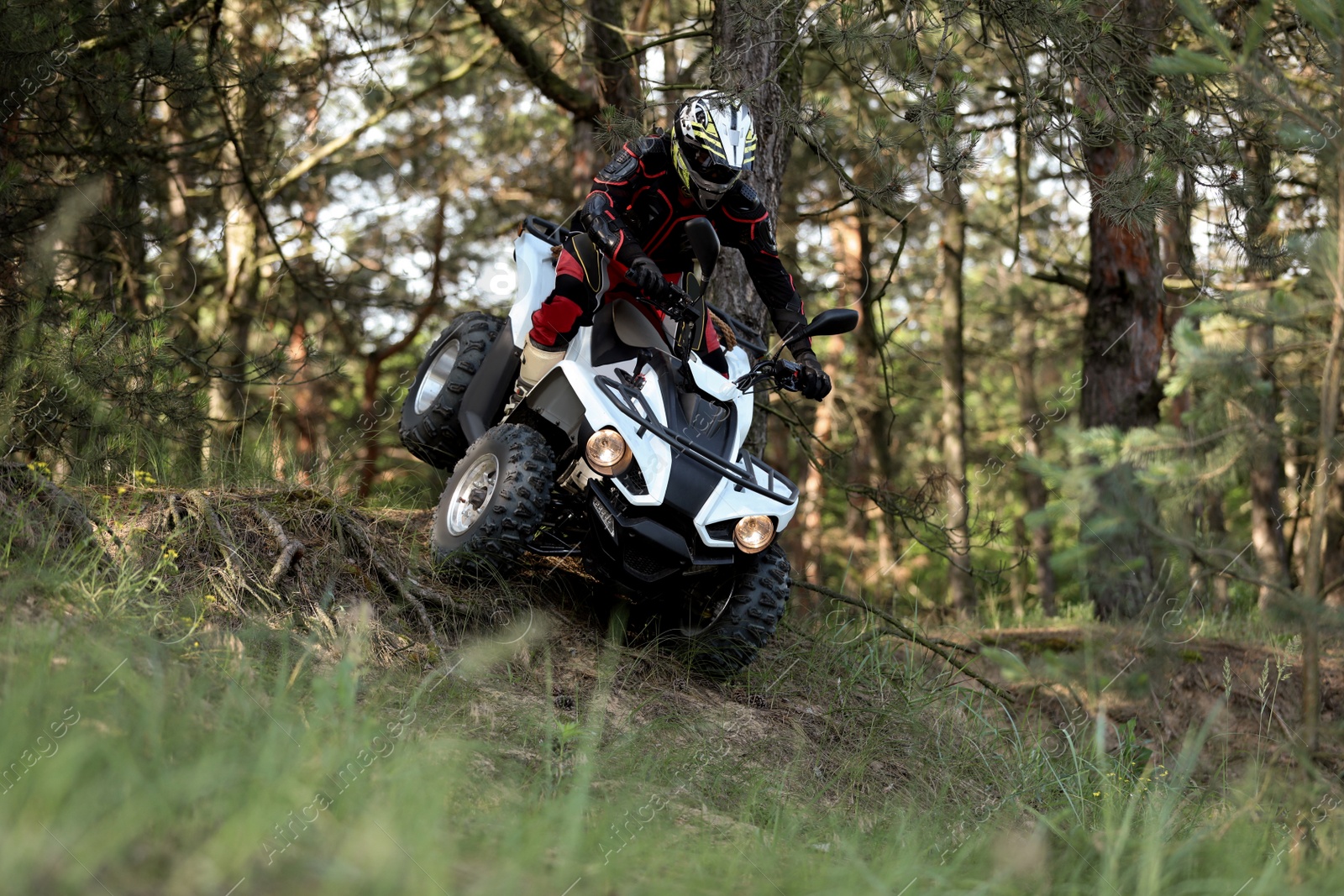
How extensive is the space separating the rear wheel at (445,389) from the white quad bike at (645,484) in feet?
1.64

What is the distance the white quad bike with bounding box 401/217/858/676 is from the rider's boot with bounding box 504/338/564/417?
0.05m

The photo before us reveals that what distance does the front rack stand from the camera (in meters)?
4.65

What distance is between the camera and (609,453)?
464cm

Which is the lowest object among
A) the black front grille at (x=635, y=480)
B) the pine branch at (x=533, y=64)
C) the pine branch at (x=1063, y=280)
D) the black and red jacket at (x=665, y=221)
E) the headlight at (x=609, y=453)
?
the black front grille at (x=635, y=480)

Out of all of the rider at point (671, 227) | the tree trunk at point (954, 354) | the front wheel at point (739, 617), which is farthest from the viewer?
the tree trunk at point (954, 354)

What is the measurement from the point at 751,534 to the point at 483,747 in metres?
1.67

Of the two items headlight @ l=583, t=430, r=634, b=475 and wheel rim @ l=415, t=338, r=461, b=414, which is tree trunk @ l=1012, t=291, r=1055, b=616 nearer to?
wheel rim @ l=415, t=338, r=461, b=414

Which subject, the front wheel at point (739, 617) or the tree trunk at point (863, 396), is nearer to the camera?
the front wheel at point (739, 617)

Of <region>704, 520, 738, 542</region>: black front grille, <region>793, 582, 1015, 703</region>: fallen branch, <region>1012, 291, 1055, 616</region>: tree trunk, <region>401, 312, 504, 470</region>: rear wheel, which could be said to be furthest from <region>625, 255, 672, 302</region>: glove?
<region>1012, 291, 1055, 616</region>: tree trunk

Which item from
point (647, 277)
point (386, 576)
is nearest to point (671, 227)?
point (647, 277)

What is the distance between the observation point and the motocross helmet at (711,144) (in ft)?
15.2

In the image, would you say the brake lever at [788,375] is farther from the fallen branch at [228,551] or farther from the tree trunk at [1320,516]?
the fallen branch at [228,551]

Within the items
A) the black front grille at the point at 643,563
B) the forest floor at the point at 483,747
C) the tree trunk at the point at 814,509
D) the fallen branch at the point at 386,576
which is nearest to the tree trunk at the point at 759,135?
the forest floor at the point at 483,747

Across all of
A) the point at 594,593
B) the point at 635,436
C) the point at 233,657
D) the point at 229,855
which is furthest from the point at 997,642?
the point at 229,855
